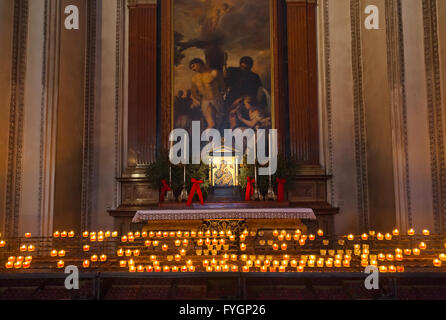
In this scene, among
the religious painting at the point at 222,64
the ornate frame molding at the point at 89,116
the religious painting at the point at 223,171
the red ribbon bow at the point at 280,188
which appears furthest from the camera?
the religious painting at the point at 222,64

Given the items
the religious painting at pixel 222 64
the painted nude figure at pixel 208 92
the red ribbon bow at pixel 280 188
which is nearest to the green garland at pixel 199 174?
the red ribbon bow at pixel 280 188

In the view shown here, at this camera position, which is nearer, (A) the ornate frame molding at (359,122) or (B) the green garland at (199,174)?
→ (B) the green garland at (199,174)

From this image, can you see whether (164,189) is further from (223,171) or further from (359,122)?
(359,122)

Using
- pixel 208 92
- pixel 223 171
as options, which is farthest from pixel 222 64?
pixel 223 171

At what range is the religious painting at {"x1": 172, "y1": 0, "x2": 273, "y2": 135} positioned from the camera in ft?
29.8

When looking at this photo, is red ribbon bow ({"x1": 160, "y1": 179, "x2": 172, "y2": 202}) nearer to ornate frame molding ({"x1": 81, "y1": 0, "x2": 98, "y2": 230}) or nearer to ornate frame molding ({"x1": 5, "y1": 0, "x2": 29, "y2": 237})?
ornate frame molding ({"x1": 81, "y1": 0, "x2": 98, "y2": 230})

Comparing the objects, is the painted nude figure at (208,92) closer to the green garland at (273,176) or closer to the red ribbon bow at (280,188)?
the green garland at (273,176)

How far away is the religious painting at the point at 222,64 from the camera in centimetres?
909

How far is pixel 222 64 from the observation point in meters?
9.21

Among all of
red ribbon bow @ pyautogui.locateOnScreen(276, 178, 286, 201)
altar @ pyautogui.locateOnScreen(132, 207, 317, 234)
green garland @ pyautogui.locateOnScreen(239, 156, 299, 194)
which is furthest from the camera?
green garland @ pyautogui.locateOnScreen(239, 156, 299, 194)

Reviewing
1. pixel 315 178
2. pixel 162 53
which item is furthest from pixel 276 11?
pixel 315 178

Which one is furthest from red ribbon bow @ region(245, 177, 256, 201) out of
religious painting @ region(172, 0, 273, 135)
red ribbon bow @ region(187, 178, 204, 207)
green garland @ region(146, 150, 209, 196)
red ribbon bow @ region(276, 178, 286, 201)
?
religious painting @ region(172, 0, 273, 135)

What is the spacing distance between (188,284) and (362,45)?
279 inches

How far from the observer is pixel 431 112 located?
6.61 meters
